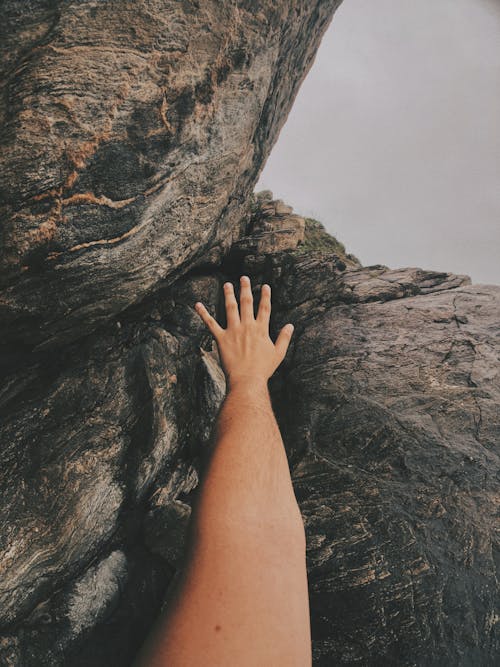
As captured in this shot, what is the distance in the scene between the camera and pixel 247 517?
3113mm

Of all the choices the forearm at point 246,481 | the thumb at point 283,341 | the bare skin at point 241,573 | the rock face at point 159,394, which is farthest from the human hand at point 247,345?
the rock face at point 159,394

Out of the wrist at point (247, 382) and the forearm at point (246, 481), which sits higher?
the wrist at point (247, 382)

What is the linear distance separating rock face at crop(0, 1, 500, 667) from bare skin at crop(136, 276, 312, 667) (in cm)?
403

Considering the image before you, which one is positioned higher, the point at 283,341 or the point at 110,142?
the point at 110,142

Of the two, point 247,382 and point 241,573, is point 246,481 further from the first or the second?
point 247,382

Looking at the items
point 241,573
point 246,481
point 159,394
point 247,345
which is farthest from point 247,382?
point 159,394

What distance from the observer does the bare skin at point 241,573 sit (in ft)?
8.55

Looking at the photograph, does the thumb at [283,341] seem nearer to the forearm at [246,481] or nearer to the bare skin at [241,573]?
the forearm at [246,481]

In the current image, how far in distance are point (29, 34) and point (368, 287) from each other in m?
10.2

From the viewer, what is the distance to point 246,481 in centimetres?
337

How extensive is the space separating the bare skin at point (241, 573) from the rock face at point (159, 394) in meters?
4.03

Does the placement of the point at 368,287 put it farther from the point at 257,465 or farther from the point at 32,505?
the point at 32,505

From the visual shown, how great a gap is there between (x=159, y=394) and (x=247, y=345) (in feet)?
11.3

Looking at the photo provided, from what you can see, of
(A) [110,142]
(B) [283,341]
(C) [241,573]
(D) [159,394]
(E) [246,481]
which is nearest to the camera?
(C) [241,573]
